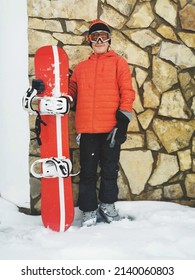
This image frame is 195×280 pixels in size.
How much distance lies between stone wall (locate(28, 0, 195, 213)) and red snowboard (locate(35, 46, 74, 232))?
0.36 meters

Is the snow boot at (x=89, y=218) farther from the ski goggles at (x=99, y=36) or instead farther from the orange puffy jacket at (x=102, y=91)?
the ski goggles at (x=99, y=36)

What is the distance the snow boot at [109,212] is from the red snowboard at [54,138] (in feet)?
1.03

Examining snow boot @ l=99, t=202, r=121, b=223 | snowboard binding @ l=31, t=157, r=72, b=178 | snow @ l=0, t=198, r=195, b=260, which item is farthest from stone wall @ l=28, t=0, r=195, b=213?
snowboard binding @ l=31, t=157, r=72, b=178

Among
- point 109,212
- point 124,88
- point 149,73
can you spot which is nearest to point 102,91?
point 124,88

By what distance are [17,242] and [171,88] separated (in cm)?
195

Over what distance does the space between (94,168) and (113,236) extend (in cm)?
60

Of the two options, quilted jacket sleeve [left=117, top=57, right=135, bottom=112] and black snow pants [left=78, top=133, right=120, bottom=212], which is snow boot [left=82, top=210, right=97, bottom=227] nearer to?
black snow pants [left=78, top=133, right=120, bottom=212]

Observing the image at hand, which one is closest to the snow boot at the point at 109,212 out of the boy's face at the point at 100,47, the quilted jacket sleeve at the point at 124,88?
the quilted jacket sleeve at the point at 124,88

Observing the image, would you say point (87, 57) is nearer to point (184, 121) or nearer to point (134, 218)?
point (184, 121)

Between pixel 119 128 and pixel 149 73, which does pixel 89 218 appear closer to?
pixel 119 128

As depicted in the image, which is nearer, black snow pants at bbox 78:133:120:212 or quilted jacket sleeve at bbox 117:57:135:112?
quilted jacket sleeve at bbox 117:57:135:112

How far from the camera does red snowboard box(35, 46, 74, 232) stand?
8.42 feet

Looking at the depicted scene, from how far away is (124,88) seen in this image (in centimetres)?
262

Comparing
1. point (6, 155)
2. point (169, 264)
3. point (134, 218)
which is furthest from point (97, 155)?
point (169, 264)
